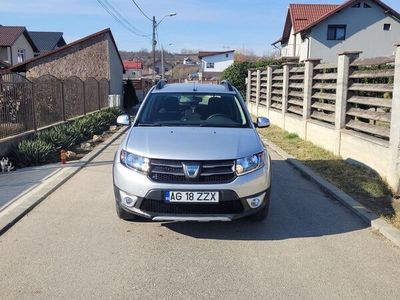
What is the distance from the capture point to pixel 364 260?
448cm

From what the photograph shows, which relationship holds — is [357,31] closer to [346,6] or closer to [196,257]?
[346,6]

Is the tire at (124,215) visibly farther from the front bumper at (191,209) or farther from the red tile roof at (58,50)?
the red tile roof at (58,50)

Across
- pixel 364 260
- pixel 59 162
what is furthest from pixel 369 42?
pixel 364 260

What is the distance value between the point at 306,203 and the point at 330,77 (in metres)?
4.92

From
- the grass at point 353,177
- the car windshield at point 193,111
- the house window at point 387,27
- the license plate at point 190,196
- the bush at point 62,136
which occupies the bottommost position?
the grass at point 353,177

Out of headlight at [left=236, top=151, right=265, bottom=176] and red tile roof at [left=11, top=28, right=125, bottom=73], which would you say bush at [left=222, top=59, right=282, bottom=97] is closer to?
red tile roof at [left=11, top=28, right=125, bottom=73]

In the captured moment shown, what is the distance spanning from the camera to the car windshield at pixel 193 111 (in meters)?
5.99

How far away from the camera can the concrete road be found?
3819 mm

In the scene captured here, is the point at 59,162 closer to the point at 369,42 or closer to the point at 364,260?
the point at 364,260

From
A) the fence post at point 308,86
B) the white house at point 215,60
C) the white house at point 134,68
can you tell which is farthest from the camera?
the white house at point 134,68

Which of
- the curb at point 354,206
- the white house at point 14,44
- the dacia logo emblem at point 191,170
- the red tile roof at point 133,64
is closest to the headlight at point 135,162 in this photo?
the dacia logo emblem at point 191,170

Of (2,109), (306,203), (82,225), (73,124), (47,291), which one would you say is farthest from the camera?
(73,124)

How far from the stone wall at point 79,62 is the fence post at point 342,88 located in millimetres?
17749

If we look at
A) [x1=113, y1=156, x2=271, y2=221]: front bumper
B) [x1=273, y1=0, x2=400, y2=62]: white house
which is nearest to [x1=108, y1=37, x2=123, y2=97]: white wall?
[x1=273, y1=0, x2=400, y2=62]: white house
